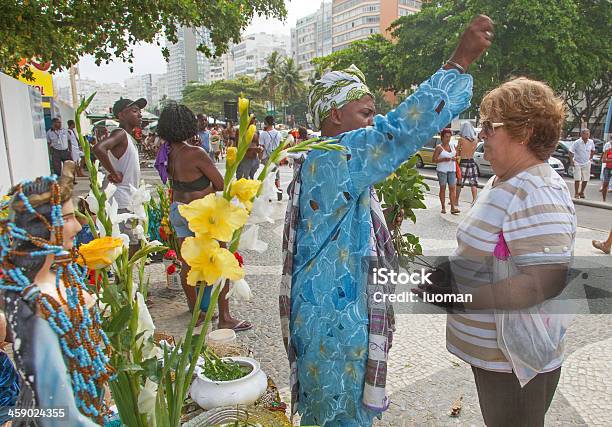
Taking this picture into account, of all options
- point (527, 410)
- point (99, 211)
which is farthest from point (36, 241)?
point (527, 410)

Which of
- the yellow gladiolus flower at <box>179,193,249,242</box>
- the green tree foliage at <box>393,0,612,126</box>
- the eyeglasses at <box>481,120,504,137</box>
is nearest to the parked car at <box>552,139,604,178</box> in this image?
the green tree foliage at <box>393,0,612,126</box>

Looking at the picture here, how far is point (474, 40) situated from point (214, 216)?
40.6 inches

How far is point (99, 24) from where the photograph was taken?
19.2ft

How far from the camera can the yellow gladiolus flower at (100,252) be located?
108cm

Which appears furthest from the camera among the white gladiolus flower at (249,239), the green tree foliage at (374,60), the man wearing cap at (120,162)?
the green tree foliage at (374,60)

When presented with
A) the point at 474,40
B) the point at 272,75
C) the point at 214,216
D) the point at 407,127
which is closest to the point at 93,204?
the point at 214,216

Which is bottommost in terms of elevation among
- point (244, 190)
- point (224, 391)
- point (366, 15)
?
point (224, 391)

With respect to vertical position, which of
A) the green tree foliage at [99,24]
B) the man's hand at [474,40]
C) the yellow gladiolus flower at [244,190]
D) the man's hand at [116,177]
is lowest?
the man's hand at [116,177]

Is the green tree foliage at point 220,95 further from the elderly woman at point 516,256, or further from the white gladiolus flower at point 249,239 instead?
the white gladiolus flower at point 249,239

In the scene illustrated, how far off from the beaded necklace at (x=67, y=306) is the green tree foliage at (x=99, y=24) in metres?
5.11

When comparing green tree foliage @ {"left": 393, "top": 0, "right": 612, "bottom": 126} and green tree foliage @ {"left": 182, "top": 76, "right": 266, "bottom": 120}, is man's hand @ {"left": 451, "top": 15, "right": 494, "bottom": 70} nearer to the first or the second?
green tree foliage @ {"left": 393, "top": 0, "right": 612, "bottom": 126}

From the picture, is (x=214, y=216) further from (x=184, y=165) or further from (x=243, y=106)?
(x=184, y=165)

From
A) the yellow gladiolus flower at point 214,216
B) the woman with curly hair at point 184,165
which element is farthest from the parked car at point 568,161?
the yellow gladiolus flower at point 214,216

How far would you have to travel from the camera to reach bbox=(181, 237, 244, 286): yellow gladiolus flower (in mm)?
943
